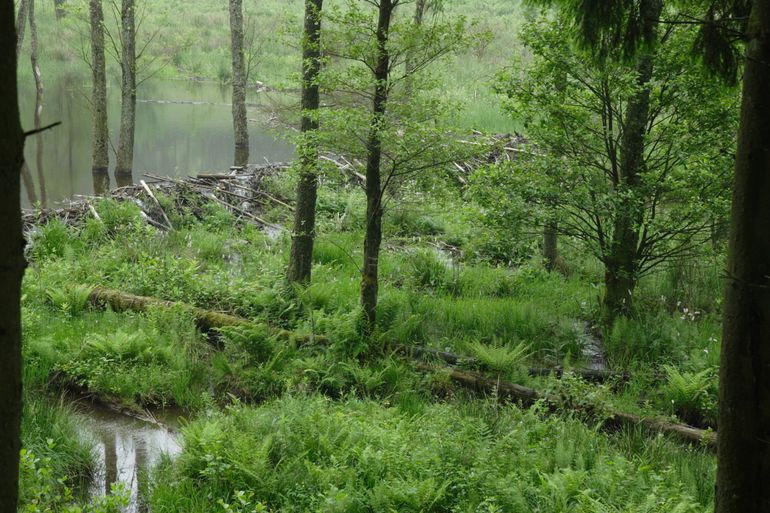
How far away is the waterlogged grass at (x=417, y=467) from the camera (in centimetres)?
562

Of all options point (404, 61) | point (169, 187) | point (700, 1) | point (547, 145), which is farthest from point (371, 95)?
point (169, 187)

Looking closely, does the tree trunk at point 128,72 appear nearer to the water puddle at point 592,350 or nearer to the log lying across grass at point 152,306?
the log lying across grass at point 152,306

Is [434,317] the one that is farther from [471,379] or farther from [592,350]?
[592,350]

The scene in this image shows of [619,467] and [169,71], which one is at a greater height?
[169,71]

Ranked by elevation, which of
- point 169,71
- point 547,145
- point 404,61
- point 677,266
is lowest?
point 677,266

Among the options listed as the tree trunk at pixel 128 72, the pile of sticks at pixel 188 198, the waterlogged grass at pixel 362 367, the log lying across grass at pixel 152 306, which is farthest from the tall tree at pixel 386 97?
the tree trunk at pixel 128 72

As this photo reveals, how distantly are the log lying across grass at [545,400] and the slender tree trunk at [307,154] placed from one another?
2831 millimetres

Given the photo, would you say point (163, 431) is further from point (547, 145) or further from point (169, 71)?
point (169, 71)

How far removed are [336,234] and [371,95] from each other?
575 cm

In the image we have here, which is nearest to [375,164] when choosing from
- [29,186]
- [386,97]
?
[386,97]

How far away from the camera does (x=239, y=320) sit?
973cm

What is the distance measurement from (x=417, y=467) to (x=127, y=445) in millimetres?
3081

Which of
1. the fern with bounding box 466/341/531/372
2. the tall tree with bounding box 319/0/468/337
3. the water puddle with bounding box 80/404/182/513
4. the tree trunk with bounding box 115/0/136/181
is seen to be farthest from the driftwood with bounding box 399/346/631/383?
the tree trunk with bounding box 115/0/136/181

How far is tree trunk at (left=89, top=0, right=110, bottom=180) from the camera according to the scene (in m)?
19.4
